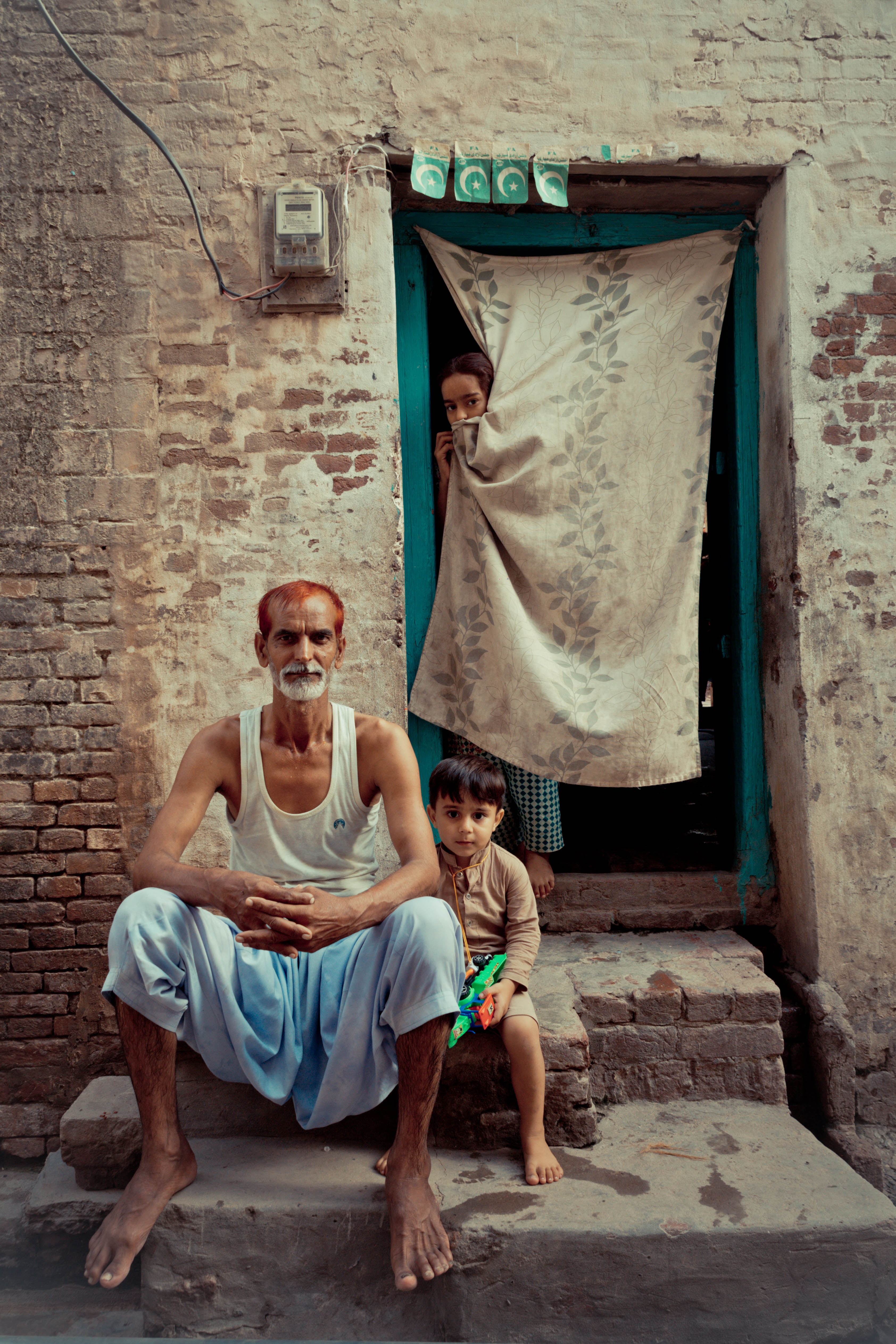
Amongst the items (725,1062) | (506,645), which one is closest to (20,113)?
(506,645)

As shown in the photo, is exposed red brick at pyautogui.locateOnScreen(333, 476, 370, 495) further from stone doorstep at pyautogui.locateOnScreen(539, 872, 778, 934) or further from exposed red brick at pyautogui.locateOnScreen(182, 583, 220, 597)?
stone doorstep at pyautogui.locateOnScreen(539, 872, 778, 934)

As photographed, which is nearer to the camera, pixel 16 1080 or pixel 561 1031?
pixel 561 1031

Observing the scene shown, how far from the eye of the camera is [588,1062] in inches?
104

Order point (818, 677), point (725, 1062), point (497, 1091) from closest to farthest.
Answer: point (497, 1091), point (725, 1062), point (818, 677)

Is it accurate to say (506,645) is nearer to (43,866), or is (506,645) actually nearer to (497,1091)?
(497,1091)

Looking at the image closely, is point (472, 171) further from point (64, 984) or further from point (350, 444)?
point (64, 984)

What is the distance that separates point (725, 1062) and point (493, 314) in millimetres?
2959

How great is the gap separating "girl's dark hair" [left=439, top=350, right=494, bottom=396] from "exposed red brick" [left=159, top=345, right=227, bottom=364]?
0.89 metres

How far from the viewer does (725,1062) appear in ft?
9.74

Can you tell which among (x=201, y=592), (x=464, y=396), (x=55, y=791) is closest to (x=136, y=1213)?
(x=55, y=791)

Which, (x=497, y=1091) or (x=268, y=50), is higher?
(x=268, y=50)

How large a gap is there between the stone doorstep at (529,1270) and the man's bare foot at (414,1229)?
64mm

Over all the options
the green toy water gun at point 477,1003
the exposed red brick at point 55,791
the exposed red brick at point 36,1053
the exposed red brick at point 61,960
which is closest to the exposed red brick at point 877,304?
the green toy water gun at point 477,1003

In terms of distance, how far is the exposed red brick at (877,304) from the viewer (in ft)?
11.4
